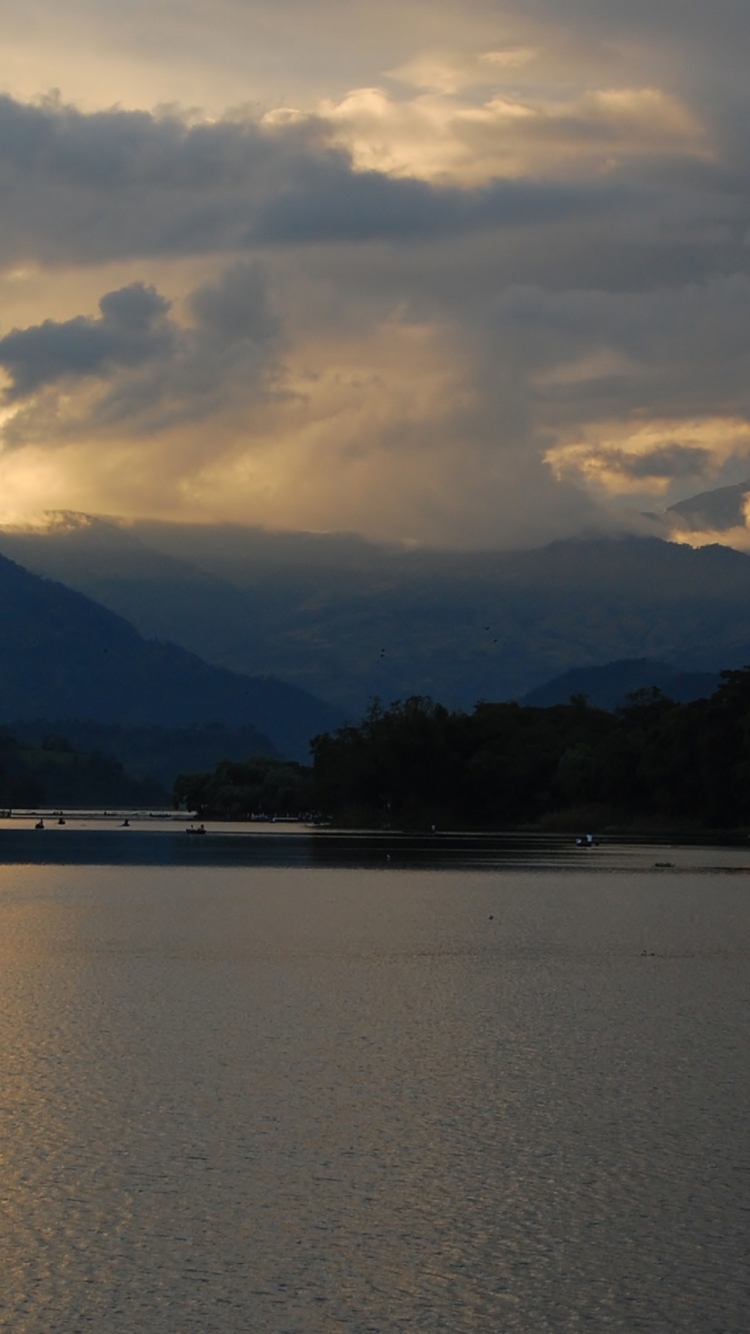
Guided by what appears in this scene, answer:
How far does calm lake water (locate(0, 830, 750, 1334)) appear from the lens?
22234 millimetres

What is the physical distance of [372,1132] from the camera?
31.1 metres

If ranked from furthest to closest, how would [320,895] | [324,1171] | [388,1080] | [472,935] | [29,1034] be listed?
1. [320,895]
2. [472,935]
3. [29,1034]
4. [388,1080]
5. [324,1171]

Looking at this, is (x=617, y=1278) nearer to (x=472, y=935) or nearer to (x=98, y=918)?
(x=472, y=935)

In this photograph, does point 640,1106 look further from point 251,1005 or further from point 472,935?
point 472,935

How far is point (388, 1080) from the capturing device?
118 feet

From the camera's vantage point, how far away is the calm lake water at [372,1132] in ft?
72.9

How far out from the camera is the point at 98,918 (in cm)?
7494

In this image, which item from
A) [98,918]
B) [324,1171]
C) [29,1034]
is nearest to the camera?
[324,1171]

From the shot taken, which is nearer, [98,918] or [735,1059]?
[735,1059]

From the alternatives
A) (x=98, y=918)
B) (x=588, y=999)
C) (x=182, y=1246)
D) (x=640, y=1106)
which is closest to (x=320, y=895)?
(x=98, y=918)

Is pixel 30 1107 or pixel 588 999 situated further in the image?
pixel 588 999

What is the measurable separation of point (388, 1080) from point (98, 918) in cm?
4092

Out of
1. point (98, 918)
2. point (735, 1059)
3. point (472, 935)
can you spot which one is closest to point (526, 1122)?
point (735, 1059)

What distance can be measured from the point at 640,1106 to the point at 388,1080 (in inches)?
209
